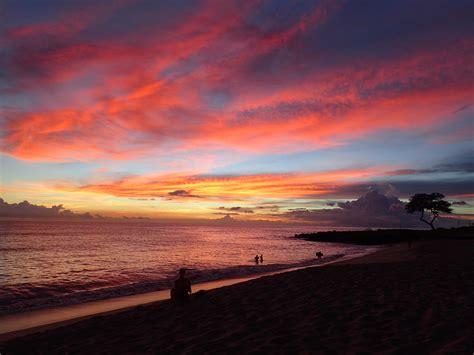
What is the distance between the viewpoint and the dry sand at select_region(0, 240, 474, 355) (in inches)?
274

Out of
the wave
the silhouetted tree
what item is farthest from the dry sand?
the silhouetted tree

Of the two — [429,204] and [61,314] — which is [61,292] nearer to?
[61,314]

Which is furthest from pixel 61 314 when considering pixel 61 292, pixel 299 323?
pixel 299 323

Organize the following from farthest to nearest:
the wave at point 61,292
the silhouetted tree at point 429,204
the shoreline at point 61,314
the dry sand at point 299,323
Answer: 1. the silhouetted tree at point 429,204
2. the wave at point 61,292
3. the shoreline at point 61,314
4. the dry sand at point 299,323

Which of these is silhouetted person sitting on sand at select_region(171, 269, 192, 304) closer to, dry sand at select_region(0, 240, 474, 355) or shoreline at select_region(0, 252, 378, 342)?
dry sand at select_region(0, 240, 474, 355)

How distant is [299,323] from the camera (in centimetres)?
861

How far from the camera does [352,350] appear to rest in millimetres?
6418

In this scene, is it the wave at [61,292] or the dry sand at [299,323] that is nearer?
the dry sand at [299,323]

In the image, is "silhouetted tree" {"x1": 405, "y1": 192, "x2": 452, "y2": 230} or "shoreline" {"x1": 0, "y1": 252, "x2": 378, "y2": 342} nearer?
"shoreline" {"x1": 0, "y1": 252, "x2": 378, "y2": 342}

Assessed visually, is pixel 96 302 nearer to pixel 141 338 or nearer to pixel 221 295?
pixel 221 295

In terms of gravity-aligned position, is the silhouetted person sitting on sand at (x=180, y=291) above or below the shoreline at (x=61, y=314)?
above

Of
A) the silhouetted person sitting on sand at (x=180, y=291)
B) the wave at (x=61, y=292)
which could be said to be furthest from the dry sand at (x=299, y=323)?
the wave at (x=61, y=292)

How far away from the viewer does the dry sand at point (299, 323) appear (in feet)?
22.8

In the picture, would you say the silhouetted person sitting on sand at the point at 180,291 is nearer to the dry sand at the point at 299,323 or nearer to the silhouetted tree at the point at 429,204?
the dry sand at the point at 299,323
